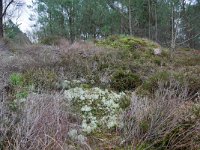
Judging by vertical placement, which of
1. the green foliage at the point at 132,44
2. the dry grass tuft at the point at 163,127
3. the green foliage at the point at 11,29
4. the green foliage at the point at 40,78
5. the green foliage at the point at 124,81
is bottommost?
the dry grass tuft at the point at 163,127

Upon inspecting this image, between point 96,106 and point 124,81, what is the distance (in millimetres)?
1330

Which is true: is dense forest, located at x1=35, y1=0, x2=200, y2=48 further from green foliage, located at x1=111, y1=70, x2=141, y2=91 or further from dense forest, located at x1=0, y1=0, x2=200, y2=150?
green foliage, located at x1=111, y1=70, x2=141, y2=91

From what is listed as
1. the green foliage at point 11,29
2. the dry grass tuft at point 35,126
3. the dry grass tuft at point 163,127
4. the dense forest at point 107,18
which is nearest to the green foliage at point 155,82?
the dry grass tuft at point 163,127

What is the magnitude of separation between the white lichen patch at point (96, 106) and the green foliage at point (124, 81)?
0.47 m

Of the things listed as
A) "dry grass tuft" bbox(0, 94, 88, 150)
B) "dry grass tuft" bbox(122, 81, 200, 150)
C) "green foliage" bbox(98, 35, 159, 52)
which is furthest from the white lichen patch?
"green foliage" bbox(98, 35, 159, 52)

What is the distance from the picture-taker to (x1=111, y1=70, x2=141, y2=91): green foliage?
5.38 metres

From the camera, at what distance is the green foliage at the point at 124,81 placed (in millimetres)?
5379

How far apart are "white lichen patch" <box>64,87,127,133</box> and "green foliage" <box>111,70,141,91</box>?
468 millimetres

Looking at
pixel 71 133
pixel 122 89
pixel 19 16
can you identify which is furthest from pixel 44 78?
pixel 19 16

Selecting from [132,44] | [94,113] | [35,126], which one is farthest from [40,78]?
[132,44]

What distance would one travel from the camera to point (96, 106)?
4.30 m

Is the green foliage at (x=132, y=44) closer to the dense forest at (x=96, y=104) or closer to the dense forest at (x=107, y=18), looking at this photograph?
the dense forest at (x=96, y=104)

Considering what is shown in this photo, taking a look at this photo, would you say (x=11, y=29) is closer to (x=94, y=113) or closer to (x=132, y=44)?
(x=132, y=44)

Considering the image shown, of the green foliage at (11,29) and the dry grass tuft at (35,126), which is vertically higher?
the green foliage at (11,29)
